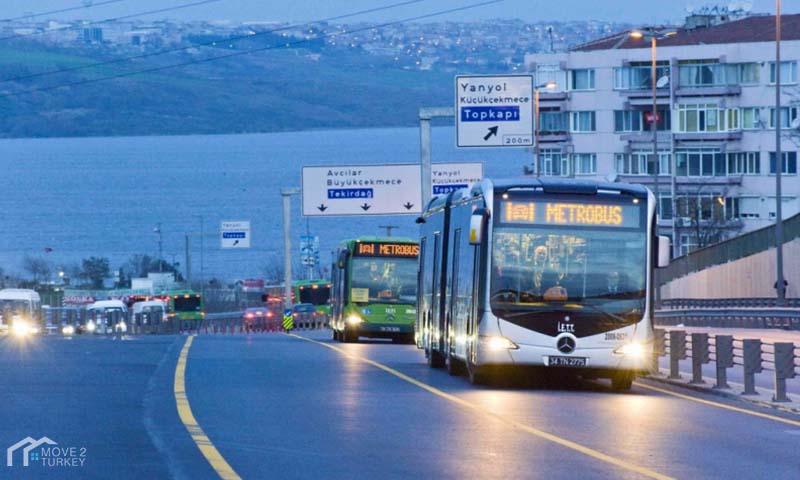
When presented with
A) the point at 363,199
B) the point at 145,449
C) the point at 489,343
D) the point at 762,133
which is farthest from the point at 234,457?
the point at 762,133

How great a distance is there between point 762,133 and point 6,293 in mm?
48924

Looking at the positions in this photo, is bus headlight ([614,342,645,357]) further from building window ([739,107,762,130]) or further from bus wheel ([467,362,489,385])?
building window ([739,107,762,130])

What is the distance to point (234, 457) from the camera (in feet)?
48.2

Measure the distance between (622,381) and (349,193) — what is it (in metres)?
41.3

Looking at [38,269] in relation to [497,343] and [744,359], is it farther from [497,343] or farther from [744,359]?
[744,359]

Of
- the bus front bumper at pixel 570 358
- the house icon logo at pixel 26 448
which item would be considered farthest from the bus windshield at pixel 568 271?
the house icon logo at pixel 26 448

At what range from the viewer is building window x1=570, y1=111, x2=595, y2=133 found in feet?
351

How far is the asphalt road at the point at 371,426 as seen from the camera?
14.4 meters

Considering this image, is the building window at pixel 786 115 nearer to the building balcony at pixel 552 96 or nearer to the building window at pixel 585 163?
the building window at pixel 585 163

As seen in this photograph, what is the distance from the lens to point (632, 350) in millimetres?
23969

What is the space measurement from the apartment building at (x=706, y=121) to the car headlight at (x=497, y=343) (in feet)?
239

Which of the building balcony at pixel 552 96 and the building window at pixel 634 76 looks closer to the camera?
the building window at pixel 634 76

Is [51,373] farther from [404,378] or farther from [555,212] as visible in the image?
[555,212]

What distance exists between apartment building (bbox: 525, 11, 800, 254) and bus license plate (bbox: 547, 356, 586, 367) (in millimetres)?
72716
